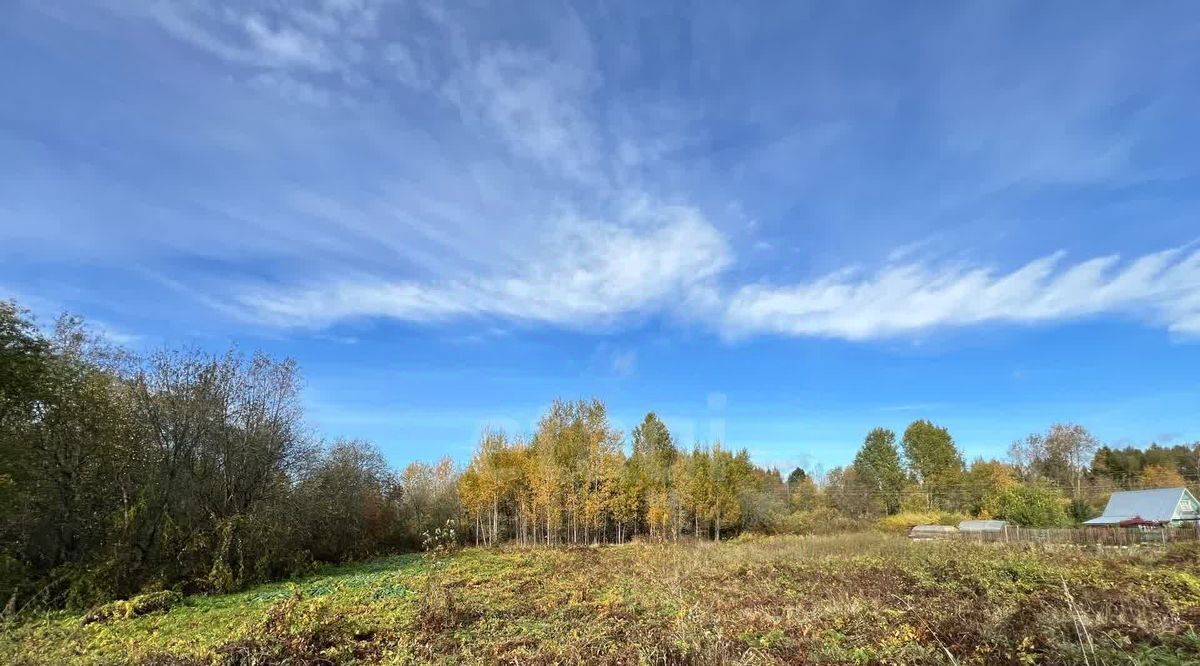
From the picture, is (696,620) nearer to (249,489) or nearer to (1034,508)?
(249,489)

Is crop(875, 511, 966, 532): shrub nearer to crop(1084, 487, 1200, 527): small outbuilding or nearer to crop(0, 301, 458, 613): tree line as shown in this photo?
crop(1084, 487, 1200, 527): small outbuilding

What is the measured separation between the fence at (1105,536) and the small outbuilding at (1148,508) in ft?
39.0

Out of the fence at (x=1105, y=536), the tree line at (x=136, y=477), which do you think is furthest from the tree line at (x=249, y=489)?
the fence at (x=1105, y=536)

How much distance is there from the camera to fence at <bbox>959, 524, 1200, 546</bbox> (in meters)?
27.3

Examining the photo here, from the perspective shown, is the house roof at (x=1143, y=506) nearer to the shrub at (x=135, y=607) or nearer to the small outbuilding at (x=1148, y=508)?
the small outbuilding at (x=1148, y=508)

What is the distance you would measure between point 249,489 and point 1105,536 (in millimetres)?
38866

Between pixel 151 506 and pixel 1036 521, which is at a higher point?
pixel 151 506

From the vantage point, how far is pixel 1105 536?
28844 millimetres

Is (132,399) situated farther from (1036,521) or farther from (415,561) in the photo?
(1036,521)

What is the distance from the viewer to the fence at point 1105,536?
89.5 ft

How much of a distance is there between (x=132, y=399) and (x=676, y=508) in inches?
1232

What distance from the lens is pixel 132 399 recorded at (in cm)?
1859

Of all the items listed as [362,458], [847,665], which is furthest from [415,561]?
[847,665]

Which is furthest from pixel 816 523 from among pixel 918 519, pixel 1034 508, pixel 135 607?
pixel 135 607
